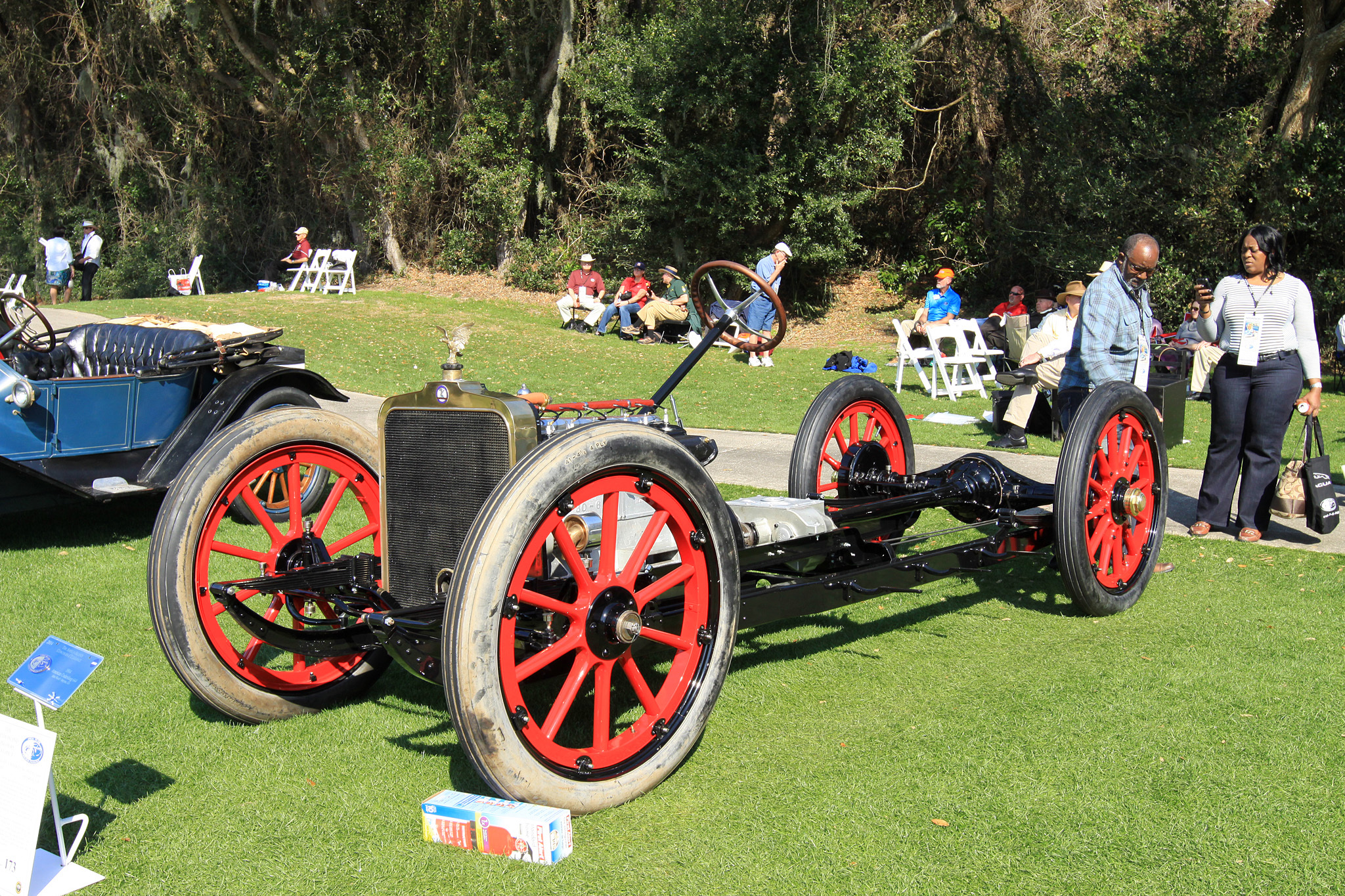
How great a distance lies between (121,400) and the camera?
236 inches

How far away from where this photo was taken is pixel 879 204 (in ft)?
78.0

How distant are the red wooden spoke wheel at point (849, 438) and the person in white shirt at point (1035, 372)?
404 centimetres

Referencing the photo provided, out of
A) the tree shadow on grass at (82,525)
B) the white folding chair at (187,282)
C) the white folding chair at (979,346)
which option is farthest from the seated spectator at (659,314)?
the tree shadow on grass at (82,525)

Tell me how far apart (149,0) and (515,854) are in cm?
2299

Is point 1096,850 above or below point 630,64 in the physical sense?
below

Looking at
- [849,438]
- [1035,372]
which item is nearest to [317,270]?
[1035,372]

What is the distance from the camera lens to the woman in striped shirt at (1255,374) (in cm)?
562

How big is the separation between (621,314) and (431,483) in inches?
602

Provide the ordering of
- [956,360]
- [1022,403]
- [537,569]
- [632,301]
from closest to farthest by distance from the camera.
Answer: [537,569] → [1022,403] → [956,360] → [632,301]

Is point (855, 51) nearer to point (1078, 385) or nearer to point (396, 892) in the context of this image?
point (1078, 385)

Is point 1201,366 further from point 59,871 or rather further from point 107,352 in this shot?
point 59,871

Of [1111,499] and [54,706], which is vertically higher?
[1111,499]

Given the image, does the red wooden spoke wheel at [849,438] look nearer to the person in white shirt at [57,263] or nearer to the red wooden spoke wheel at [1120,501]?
the red wooden spoke wheel at [1120,501]

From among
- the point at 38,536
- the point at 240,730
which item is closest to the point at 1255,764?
the point at 240,730
